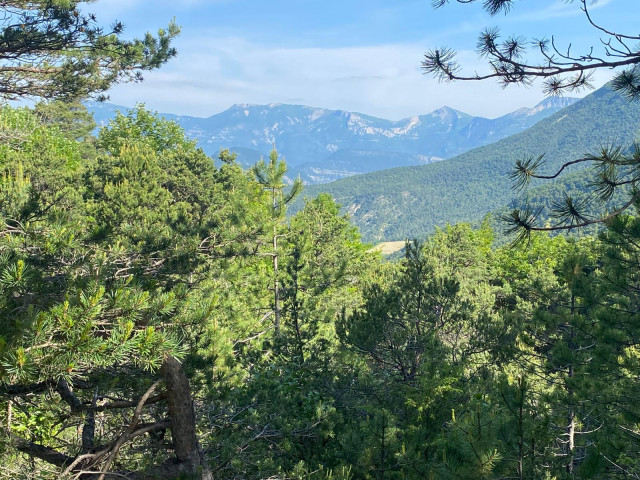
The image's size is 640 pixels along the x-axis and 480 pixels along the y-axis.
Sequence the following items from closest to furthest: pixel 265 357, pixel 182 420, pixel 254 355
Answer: pixel 182 420 < pixel 254 355 < pixel 265 357

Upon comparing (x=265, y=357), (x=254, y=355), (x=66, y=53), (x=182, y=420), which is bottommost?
(x=265, y=357)

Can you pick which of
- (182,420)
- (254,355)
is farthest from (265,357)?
(182,420)

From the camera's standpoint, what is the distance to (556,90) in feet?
13.2

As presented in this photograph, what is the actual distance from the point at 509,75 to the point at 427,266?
5.84m

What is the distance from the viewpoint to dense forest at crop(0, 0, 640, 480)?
10.8ft

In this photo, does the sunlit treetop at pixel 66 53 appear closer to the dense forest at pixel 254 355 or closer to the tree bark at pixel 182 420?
the dense forest at pixel 254 355

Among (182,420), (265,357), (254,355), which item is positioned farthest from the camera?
(265,357)

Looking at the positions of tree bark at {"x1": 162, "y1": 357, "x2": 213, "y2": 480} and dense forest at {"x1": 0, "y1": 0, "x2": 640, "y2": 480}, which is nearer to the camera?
dense forest at {"x1": 0, "y1": 0, "x2": 640, "y2": 480}

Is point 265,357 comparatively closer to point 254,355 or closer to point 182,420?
point 254,355

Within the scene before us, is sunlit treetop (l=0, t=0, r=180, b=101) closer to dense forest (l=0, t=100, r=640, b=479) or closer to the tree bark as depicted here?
dense forest (l=0, t=100, r=640, b=479)

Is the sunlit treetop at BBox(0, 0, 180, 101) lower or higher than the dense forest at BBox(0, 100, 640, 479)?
higher

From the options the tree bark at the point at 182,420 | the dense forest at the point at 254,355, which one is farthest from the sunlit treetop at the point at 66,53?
the tree bark at the point at 182,420

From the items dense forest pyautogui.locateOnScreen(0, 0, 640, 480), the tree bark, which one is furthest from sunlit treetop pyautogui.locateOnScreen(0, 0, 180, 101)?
the tree bark

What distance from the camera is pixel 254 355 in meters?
9.63
